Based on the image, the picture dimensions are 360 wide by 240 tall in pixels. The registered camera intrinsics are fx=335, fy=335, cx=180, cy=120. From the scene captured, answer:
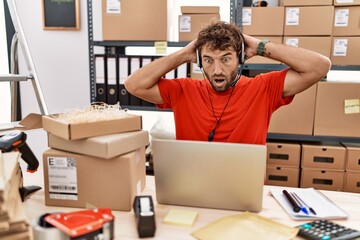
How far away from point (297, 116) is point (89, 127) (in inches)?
62.3

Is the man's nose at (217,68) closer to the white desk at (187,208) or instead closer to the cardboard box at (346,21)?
the white desk at (187,208)

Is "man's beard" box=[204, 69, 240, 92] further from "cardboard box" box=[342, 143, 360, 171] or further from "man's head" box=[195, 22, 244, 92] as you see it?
"cardboard box" box=[342, 143, 360, 171]

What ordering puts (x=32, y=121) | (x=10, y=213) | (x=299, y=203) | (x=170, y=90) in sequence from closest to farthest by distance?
(x=10, y=213) → (x=299, y=203) → (x=32, y=121) → (x=170, y=90)

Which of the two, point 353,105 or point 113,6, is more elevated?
point 113,6

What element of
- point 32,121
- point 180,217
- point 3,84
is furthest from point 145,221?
point 3,84

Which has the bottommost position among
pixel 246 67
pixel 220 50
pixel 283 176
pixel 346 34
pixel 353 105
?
pixel 283 176

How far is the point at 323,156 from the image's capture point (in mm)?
2213

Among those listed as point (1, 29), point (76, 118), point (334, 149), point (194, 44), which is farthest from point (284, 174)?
point (1, 29)

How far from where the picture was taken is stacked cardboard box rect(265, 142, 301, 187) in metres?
2.25

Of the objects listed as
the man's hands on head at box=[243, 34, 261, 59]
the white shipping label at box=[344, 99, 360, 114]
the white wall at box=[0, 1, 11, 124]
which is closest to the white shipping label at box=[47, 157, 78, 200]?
the man's hands on head at box=[243, 34, 261, 59]

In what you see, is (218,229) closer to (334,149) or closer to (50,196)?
(50,196)

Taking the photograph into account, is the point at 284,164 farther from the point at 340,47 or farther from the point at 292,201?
the point at 292,201

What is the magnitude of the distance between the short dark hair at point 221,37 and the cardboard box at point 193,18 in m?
0.74

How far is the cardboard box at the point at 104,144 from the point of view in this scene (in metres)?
1.02
